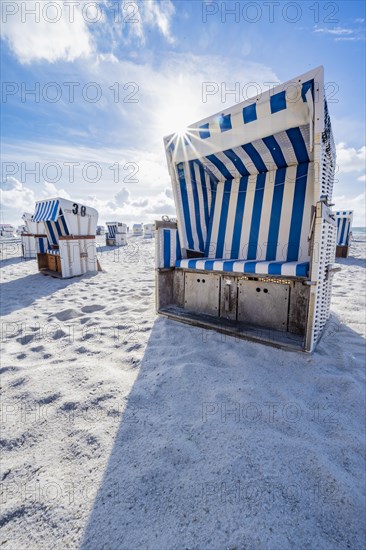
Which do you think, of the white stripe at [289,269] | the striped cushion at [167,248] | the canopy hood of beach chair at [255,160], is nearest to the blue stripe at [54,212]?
the canopy hood of beach chair at [255,160]

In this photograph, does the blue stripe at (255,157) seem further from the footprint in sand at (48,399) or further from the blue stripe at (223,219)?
the footprint in sand at (48,399)

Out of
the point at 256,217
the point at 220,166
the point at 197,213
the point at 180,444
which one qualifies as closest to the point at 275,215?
the point at 256,217

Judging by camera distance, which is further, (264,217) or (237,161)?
(264,217)

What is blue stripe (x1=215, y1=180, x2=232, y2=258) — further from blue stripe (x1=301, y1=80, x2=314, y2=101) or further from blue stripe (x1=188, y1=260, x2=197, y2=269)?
blue stripe (x1=301, y1=80, x2=314, y2=101)

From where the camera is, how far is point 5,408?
5.32ft

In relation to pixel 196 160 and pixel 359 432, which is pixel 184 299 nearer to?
pixel 196 160

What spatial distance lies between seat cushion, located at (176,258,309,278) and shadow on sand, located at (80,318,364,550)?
872mm

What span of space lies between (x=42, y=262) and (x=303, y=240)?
690 centimetres

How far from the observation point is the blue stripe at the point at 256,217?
136 inches

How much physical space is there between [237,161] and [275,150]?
513 millimetres

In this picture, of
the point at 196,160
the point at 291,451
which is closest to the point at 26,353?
the point at 291,451

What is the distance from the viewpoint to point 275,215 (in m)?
3.32

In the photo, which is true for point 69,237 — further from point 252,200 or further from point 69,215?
point 252,200

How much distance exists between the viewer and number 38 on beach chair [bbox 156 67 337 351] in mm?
2287
